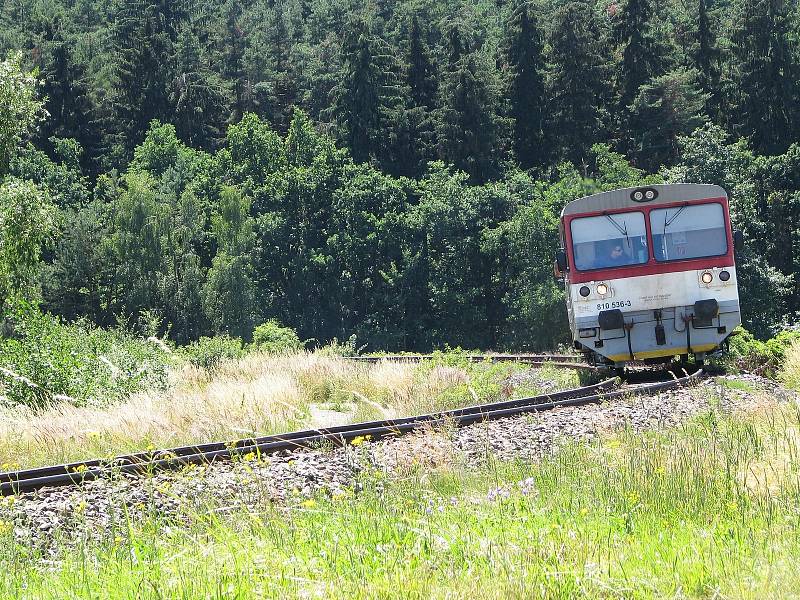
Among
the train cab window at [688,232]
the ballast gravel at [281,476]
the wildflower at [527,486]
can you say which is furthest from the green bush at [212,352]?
the wildflower at [527,486]

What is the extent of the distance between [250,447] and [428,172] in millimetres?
54097

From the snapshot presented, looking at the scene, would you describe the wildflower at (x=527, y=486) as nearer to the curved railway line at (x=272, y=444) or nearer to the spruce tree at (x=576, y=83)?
the curved railway line at (x=272, y=444)

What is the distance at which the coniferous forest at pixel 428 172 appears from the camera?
51312 millimetres

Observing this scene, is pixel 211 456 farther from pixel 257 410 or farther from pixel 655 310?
pixel 655 310

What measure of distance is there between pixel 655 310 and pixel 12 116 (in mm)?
13649

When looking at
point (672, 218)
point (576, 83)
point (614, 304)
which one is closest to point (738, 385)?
point (614, 304)

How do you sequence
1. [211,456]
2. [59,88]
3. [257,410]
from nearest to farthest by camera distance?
[211,456] → [257,410] → [59,88]

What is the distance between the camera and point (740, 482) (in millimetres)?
6883

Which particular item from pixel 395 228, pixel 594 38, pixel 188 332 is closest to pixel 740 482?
pixel 395 228

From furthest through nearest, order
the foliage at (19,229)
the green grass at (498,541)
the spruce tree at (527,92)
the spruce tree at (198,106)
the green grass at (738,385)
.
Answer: the spruce tree at (198,106), the spruce tree at (527,92), the foliage at (19,229), the green grass at (738,385), the green grass at (498,541)

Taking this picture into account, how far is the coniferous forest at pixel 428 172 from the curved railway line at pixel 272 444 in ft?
106

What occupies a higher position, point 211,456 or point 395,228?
point 395,228

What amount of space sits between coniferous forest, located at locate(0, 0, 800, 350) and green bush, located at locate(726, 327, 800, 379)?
27.7 metres

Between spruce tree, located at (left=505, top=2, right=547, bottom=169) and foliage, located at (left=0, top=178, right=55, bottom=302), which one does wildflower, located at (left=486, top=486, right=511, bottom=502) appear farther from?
spruce tree, located at (left=505, top=2, right=547, bottom=169)
